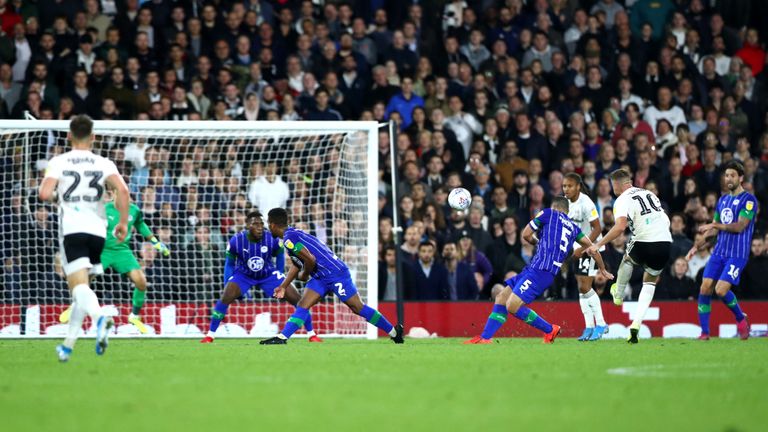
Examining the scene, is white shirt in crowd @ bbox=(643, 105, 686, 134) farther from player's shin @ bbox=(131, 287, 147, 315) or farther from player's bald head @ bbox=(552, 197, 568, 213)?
player's shin @ bbox=(131, 287, 147, 315)

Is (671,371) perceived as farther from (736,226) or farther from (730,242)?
(730,242)

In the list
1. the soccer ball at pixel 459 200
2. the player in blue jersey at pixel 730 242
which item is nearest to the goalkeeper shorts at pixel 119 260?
the soccer ball at pixel 459 200

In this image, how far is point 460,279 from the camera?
16.7 metres

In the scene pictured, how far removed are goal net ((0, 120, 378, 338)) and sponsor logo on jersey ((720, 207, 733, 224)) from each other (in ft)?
14.2

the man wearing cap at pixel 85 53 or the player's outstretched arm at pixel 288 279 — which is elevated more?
the man wearing cap at pixel 85 53

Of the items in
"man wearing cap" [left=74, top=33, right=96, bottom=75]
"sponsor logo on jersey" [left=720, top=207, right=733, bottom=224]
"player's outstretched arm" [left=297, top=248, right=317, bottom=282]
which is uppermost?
"man wearing cap" [left=74, top=33, right=96, bottom=75]

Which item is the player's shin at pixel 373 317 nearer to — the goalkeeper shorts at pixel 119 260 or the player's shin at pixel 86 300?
the goalkeeper shorts at pixel 119 260

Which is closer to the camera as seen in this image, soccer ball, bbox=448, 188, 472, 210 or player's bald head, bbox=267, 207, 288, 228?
player's bald head, bbox=267, 207, 288, 228

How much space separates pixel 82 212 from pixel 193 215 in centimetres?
684

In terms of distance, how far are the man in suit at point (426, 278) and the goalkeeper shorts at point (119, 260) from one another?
389 cm

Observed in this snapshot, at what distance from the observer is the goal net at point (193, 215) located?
51.7 ft

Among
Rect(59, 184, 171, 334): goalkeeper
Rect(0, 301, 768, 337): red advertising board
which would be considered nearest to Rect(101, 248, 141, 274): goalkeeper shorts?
Rect(59, 184, 171, 334): goalkeeper

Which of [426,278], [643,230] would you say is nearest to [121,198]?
[643,230]

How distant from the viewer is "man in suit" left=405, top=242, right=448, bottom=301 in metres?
16.6
